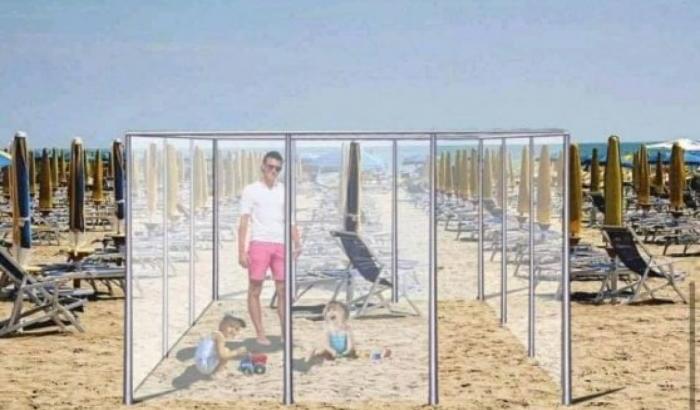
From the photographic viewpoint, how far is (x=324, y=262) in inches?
383

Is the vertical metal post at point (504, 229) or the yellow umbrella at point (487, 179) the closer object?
the vertical metal post at point (504, 229)

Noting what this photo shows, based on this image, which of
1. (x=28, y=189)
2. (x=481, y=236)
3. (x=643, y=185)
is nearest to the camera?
(x=481, y=236)

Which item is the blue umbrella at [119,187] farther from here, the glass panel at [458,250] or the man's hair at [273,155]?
the man's hair at [273,155]

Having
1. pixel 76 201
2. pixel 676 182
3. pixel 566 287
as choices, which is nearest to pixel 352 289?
pixel 566 287

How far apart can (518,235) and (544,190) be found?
3.11ft

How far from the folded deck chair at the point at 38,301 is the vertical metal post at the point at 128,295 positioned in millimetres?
2544

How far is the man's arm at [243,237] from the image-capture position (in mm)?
7957

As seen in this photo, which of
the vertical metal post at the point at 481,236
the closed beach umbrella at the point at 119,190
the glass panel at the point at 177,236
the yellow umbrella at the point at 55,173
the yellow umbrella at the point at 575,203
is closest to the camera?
the glass panel at the point at 177,236

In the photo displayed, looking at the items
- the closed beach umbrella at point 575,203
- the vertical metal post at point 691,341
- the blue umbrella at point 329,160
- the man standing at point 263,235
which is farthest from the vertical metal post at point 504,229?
the closed beach umbrella at point 575,203

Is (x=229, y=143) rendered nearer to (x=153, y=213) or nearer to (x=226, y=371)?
(x=153, y=213)

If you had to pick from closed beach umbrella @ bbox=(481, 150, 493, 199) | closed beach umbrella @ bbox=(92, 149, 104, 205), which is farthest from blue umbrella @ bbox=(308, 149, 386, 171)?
closed beach umbrella @ bbox=(92, 149, 104, 205)

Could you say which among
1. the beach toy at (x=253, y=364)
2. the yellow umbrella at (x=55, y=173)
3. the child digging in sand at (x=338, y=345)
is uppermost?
the yellow umbrella at (x=55, y=173)

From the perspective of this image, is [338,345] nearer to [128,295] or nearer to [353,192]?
[128,295]

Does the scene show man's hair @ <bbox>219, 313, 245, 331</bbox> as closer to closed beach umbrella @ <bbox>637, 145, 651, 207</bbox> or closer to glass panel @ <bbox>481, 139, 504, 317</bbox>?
glass panel @ <bbox>481, 139, 504, 317</bbox>
